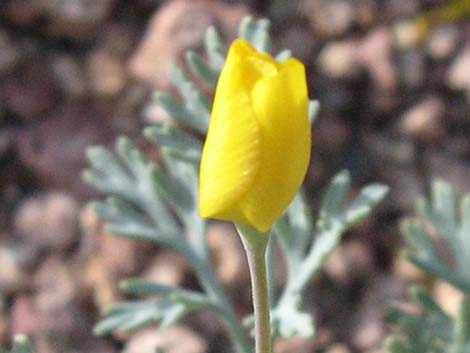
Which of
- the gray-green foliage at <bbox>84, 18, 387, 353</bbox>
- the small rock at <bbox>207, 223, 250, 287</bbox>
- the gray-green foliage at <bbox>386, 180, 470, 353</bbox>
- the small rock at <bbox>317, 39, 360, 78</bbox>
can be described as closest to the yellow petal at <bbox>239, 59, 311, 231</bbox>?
the gray-green foliage at <bbox>84, 18, 387, 353</bbox>

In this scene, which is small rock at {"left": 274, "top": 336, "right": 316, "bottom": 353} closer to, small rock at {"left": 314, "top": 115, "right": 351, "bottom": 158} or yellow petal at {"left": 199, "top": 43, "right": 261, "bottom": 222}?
small rock at {"left": 314, "top": 115, "right": 351, "bottom": 158}

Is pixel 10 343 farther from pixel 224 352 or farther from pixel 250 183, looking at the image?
pixel 250 183

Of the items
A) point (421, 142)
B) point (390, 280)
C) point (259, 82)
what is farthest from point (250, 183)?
point (421, 142)

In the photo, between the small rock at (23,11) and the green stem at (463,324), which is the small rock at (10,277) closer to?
the small rock at (23,11)

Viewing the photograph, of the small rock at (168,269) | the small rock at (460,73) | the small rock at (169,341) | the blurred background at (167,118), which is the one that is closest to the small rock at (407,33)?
the blurred background at (167,118)

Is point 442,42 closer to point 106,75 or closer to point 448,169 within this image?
point 448,169

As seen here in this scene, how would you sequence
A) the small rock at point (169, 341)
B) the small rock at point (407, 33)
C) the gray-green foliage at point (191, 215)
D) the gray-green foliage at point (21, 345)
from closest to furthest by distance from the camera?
→ the gray-green foliage at point (21, 345), the gray-green foliage at point (191, 215), the small rock at point (169, 341), the small rock at point (407, 33)

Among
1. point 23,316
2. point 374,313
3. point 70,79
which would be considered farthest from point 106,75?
point 374,313
